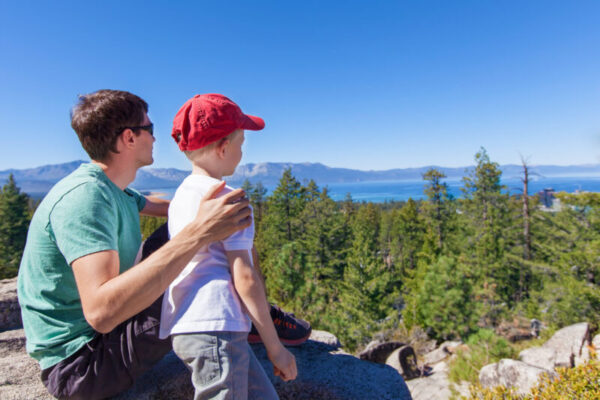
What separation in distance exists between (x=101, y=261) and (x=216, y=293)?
51 centimetres

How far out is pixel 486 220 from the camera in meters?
22.6

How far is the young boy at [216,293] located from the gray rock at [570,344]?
932 cm

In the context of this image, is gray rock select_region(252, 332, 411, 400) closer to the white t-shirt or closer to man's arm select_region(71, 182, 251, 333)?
the white t-shirt

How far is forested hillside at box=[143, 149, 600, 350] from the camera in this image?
1709 centimetres

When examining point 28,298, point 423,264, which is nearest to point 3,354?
point 28,298

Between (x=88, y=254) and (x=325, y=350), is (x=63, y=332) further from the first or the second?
(x=325, y=350)

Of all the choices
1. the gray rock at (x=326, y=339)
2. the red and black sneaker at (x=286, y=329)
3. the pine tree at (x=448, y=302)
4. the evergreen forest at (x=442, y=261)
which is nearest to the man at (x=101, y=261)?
the red and black sneaker at (x=286, y=329)

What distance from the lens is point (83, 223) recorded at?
4.66 ft

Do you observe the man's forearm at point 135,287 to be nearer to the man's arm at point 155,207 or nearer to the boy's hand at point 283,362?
the boy's hand at point 283,362

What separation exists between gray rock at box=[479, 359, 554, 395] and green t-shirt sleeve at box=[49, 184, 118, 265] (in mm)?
6589

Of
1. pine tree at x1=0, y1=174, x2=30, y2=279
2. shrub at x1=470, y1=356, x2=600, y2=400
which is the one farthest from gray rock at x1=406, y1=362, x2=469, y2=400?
pine tree at x1=0, y1=174, x2=30, y2=279

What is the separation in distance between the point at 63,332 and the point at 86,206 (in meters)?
0.80

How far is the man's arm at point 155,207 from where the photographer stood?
2.72m

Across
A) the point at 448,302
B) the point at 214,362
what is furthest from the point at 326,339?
the point at 448,302
